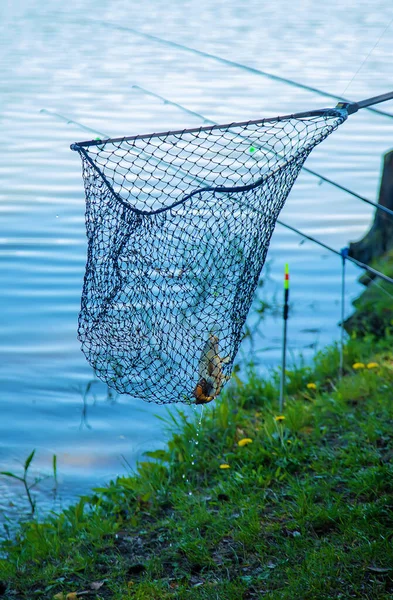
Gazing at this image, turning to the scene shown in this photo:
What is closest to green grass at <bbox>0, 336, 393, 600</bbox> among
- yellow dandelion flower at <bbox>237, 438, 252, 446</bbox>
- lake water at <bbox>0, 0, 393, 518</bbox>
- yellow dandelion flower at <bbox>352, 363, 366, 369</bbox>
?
yellow dandelion flower at <bbox>237, 438, 252, 446</bbox>

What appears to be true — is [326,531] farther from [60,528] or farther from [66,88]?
[66,88]

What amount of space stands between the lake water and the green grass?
553 millimetres

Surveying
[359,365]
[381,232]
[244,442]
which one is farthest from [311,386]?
[381,232]

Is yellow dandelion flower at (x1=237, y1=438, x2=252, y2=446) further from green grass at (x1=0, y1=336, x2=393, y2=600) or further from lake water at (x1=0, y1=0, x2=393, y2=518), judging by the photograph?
lake water at (x1=0, y1=0, x2=393, y2=518)

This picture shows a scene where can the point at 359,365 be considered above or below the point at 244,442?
above

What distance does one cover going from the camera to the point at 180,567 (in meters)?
3.54

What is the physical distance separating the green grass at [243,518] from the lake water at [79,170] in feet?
1.82

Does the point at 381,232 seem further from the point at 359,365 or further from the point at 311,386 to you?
the point at 311,386

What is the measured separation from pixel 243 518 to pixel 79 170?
7468mm

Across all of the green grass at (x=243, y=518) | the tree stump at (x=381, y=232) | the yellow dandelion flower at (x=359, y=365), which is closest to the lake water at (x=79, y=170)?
the tree stump at (x=381, y=232)

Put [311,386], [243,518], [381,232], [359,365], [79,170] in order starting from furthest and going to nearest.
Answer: [79,170] → [381,232] → [359,365] → [311,386] → [243,518]

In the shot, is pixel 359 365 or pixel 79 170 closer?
pixel 359 365

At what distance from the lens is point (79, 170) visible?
10617 millimetres

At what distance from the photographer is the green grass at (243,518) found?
332 cm
